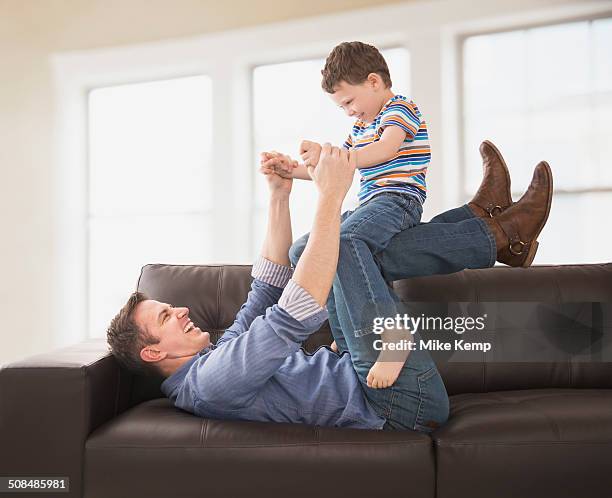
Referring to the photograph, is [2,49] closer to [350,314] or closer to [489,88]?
[489,88]

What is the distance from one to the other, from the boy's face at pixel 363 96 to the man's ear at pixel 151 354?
926 mm

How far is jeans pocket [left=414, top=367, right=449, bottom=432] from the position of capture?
1.60 metres

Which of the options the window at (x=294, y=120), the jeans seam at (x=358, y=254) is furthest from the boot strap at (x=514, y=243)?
the window at (x=294, y=120)

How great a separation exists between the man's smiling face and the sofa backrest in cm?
33

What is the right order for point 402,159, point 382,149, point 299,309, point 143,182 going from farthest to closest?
point 143,182, point 402,159, point 382,149, point 299,309

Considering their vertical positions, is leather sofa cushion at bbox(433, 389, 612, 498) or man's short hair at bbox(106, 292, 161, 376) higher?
man's short hair at bbox(106, 292, 161, 376)

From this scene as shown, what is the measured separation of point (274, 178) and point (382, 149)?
372 mm

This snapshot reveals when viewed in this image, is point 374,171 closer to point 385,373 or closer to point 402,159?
point 402,159

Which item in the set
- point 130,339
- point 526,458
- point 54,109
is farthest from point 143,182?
point 526,458

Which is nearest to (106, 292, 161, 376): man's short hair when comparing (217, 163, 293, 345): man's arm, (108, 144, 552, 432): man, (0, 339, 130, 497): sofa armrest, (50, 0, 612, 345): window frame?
(108, 144, 552, 432): man

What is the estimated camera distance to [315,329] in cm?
150

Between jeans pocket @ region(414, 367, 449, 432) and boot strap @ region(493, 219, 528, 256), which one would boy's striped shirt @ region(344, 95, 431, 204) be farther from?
jeans pocket @ region(414, 367, 449, 432)

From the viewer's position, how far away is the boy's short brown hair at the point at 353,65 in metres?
1.92

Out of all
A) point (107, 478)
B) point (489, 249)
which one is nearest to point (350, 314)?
point (489, 249)
